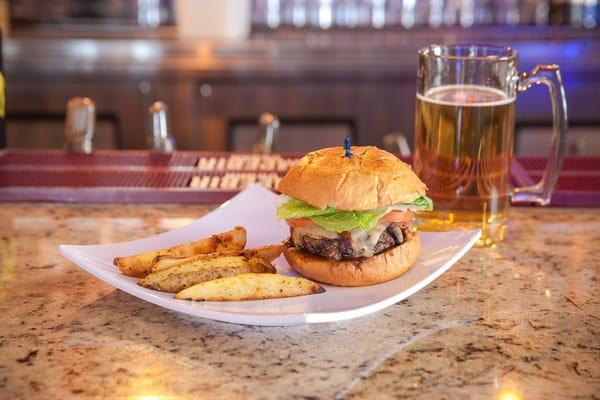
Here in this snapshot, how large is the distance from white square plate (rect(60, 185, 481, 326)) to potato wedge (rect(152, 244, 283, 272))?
0.11ft

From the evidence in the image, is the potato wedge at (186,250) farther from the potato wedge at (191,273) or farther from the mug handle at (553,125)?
the mug handle at (553,125)

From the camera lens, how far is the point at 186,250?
1.46 metres

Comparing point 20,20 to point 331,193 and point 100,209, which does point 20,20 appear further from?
point 331,193

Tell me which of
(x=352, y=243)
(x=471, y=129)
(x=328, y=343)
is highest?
(x=471, y=129)

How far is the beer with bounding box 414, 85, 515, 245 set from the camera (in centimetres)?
170

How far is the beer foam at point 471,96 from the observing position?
170 centimetres

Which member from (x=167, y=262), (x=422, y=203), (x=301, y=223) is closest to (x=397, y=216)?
(x=422, y=203)

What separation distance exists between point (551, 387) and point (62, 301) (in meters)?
0.75

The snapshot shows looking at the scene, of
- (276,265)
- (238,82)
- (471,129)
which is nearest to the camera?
A: (276,265)

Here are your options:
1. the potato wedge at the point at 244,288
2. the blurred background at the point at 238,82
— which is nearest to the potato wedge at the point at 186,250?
the potato wedge at the point at 244,288

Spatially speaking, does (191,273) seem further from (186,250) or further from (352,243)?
(352,243)

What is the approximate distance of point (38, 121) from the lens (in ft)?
12.8

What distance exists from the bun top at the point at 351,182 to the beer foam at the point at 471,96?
276mm

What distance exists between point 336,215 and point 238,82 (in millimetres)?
2517
